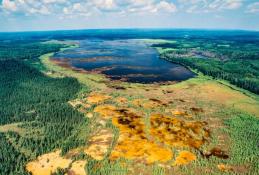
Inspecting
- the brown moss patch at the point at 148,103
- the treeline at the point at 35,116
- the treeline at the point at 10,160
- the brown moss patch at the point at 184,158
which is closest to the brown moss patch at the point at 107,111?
the treeline at the point at 35,116

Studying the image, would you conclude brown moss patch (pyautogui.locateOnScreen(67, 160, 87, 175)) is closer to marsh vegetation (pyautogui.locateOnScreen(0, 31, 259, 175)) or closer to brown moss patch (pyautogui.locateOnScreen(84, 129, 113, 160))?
marsh vegetation (pyautogui.locateOnScreen(0, 31, 259, 175))

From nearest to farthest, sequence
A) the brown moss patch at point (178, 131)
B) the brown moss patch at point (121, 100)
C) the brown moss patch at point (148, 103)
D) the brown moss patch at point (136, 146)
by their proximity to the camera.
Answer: the brown moss patch at point (136, 146) < the brown moss patch at point (178, 131) < the brown moss patch at point (148, 103) < the brown moss patch at point (121, 100)

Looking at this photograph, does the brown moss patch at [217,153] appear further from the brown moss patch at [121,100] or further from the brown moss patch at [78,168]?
the brown moss patch at [121,100]

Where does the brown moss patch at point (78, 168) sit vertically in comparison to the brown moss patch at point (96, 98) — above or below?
below

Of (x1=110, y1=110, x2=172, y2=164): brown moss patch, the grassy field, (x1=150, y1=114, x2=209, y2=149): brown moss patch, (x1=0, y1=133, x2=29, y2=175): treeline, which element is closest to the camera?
(x1=0, y1=133, x2=29, y2=175): treeline

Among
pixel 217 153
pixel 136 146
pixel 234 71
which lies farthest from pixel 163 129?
pixel 234 71

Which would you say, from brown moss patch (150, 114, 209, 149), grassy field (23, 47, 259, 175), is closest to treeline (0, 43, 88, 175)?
grassy field (23, 47, 259, 175)

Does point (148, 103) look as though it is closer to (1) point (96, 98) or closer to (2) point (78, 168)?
(1) point (96, 98)
